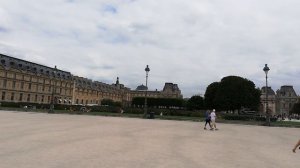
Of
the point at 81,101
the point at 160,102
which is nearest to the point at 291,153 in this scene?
the point at 160,102

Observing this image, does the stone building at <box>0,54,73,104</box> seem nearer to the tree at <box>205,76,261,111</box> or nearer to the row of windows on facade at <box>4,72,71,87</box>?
the row of windows on facade at <box>4,72,71,87</box>

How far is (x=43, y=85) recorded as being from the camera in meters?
123

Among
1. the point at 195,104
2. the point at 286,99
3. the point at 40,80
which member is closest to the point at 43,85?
the point at 40,80

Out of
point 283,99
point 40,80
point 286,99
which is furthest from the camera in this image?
point 283,99

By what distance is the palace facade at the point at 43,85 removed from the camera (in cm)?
10662

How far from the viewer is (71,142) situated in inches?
583

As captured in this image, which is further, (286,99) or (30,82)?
(286,99)

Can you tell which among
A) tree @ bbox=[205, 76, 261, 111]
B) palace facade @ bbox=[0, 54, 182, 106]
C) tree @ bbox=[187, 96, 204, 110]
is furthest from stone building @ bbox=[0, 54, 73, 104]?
tree @ bbox=[205, 76, 261, 111]

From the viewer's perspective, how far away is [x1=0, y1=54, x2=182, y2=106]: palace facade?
107m

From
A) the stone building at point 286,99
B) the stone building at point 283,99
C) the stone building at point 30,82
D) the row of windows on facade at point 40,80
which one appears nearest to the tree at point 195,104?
the stone building at point 30,82

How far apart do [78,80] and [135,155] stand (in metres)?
139

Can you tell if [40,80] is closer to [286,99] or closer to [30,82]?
[30,82]

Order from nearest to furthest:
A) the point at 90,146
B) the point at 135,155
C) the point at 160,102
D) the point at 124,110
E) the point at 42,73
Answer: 1. the point at 135,155
2. the point at 90,146
3. the point at 124,110
4. the point at 160,102
5. the point at 42,73

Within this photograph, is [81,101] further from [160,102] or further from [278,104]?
[278,104]
